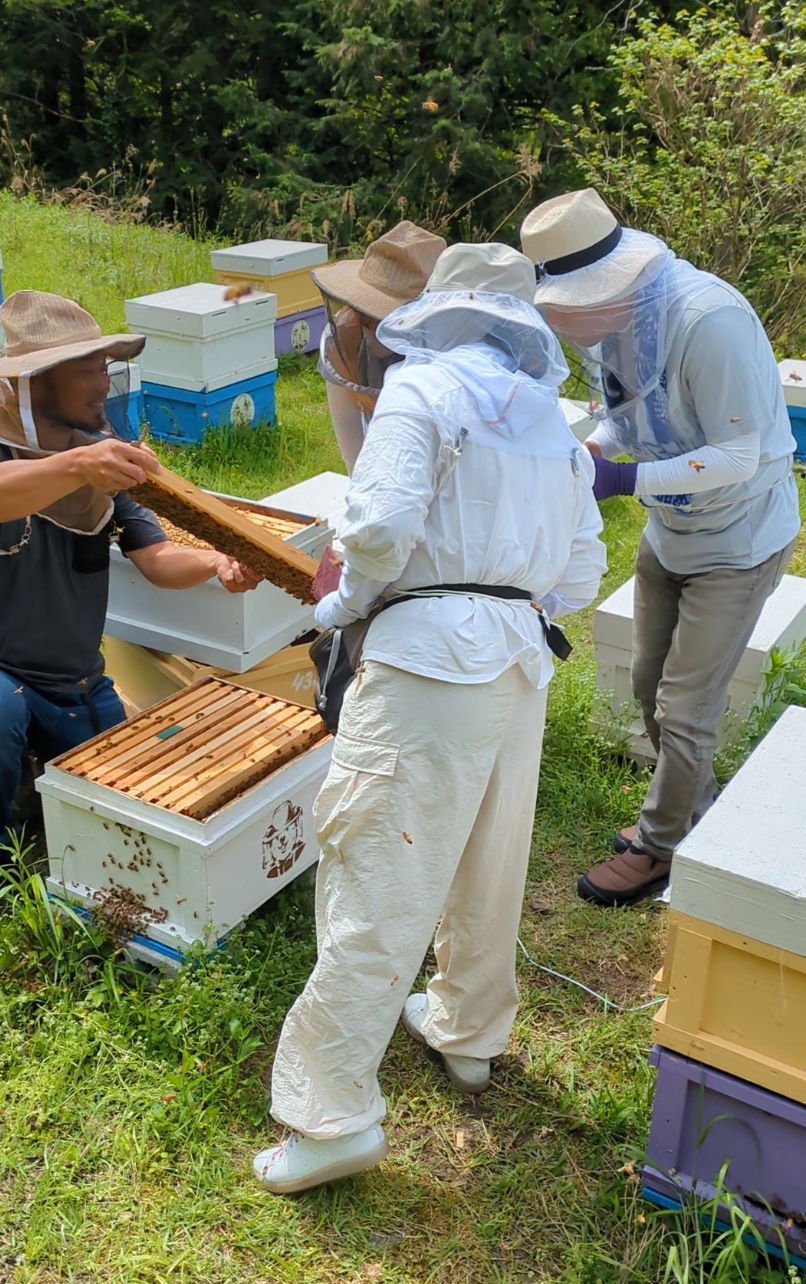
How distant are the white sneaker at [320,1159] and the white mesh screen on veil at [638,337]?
1.63 m

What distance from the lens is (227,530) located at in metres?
2.36

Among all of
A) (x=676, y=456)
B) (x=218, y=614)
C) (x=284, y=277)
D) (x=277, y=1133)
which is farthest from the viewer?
(x=284, y=277)

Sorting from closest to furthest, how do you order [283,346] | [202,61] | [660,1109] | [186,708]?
[660,1109], [186,708], [283,346], [202,61]

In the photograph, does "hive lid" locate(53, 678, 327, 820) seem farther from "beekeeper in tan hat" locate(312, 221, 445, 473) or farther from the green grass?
"beekeeper in tan hat" locate(312, 221, 445, 473)

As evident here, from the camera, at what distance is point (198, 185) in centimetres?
1234

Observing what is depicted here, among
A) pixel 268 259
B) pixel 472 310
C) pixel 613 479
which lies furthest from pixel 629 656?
pixel 268 259

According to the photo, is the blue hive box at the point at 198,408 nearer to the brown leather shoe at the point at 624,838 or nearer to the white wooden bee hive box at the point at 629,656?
the white wooden bee hive box at the point at 629,656

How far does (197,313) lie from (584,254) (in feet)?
9.04

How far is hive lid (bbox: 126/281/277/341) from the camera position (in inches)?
183

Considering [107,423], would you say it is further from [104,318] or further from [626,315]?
[104,318]

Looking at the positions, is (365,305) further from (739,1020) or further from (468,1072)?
(468,1072)

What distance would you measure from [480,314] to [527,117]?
10081 mm

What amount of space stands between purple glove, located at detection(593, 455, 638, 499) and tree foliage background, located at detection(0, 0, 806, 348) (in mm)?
5156

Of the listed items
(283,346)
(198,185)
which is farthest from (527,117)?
(283,346)
